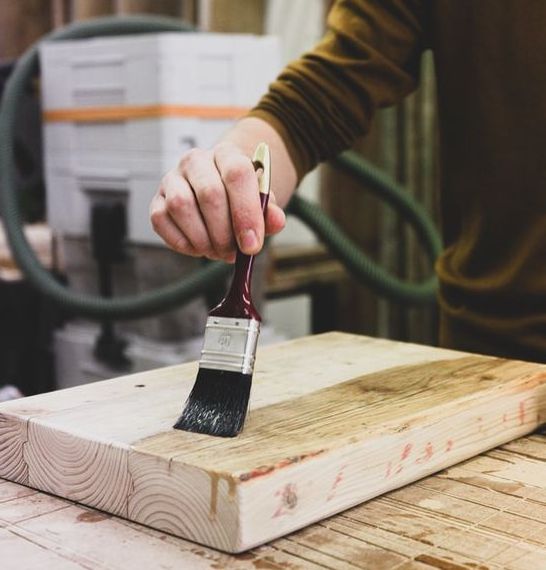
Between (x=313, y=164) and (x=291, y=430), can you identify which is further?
(x=313, y=164)

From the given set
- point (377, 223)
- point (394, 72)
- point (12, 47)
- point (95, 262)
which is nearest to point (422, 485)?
point (394, 72)

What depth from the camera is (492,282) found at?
1.40 metres

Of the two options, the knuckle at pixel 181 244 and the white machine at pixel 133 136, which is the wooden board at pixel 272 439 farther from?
the white machine at pixel 133 136

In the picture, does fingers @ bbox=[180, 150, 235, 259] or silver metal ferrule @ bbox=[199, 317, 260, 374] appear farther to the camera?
fingers @ bbox=[180, 150, 235, 259]

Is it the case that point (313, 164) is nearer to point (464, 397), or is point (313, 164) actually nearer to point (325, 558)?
point (464, 397)

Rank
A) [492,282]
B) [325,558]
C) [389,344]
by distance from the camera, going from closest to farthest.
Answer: [325,558]
[389,344]
[492,282]

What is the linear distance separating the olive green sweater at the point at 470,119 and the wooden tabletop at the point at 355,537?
511 mm

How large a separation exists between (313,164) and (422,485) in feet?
2.12

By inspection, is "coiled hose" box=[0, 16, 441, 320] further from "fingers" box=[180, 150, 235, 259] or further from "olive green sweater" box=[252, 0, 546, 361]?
"fingers" box=[180, 150, 235, 259]

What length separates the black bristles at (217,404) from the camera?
860mm

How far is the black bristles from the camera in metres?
0.86

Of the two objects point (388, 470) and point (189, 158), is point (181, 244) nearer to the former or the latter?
point (189, 158)

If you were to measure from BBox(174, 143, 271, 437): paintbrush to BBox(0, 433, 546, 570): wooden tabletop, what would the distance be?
12cm

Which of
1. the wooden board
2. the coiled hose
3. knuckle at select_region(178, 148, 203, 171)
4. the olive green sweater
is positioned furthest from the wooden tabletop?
the coiled hose
